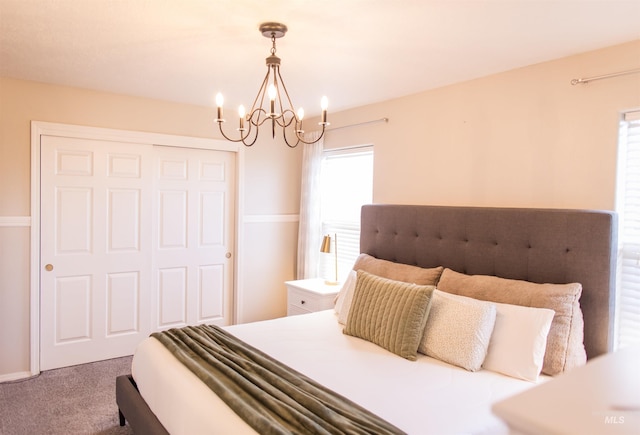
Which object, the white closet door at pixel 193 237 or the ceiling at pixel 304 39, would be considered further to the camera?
the white closet door at pixel 193 237

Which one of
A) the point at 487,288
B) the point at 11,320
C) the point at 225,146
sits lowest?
the point at 11,320

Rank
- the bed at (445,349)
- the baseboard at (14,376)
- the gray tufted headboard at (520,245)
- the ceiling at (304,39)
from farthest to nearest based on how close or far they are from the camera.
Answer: the baseboard at (14,376), the gray tufted headboard at (520,245), the ceiling at (304,39), the bed at (445,349)

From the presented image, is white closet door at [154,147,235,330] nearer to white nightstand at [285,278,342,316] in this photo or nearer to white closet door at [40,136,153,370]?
white closet door at [40,136,153,370]

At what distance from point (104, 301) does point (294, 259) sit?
2.03 meters

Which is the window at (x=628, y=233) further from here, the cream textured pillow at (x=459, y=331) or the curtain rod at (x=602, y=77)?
the cream textured pillow at (x=459, y=331)

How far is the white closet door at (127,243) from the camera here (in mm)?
3625

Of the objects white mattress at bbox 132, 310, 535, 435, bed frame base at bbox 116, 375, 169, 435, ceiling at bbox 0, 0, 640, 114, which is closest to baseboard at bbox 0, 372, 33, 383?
bed frame base at bbox 116, 375, 169, 435

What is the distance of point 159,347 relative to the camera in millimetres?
2504

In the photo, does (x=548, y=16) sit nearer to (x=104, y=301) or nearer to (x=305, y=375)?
(x=305, y=375)

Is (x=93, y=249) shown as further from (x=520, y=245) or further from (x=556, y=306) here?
(x=556, y=306)

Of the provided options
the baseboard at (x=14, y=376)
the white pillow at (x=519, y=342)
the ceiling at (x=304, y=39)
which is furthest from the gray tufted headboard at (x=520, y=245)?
the baseboard at (x=14, y=376)

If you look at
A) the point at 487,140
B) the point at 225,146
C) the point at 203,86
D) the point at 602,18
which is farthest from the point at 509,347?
the point at 225,146

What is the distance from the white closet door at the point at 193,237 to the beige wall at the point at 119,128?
191 millimetres

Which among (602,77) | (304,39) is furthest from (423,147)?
(304,39)
